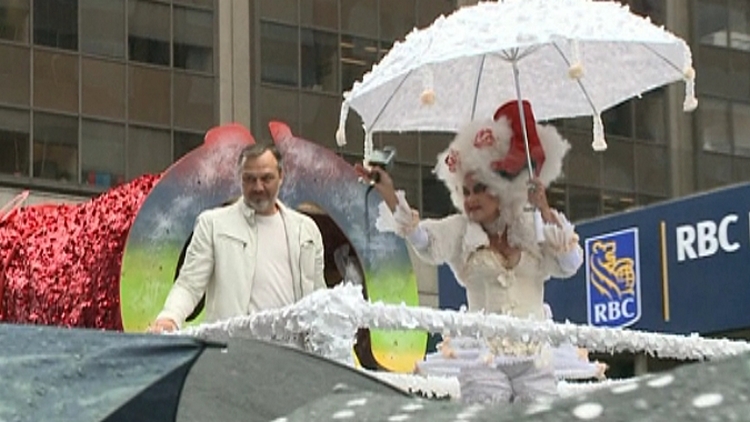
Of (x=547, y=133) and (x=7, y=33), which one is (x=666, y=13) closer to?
(x=7, y=33)

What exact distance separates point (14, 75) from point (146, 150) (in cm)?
286

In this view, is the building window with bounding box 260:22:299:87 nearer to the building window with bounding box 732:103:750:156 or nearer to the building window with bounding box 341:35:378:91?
the building window with bounding box 341:35:378:91

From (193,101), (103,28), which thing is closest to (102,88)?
(103,28)

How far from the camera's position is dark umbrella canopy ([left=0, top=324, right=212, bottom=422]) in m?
1.80

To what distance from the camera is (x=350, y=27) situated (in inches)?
1165

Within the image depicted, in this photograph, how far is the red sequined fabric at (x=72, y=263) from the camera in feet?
24.9

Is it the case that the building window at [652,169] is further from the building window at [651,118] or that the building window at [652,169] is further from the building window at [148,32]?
the building window at [148,32]

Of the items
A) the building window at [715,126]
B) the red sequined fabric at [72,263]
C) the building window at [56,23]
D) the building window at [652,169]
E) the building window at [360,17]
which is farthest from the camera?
the building window at [715,126]

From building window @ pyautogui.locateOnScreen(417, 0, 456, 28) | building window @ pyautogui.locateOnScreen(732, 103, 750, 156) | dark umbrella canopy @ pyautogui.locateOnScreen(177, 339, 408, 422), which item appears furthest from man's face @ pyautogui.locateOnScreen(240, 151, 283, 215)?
building window @ pyautogui.locateOnScreen(732, 103, 750, 156)

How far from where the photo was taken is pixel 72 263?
786cm

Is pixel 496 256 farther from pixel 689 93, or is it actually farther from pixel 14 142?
pixel 14 142

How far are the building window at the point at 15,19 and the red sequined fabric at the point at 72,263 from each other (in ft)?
60.3

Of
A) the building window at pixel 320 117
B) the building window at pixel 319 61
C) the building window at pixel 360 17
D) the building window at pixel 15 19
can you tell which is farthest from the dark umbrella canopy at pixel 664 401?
the building window at pixel 360 17

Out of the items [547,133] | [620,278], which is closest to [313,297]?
[547,133]
